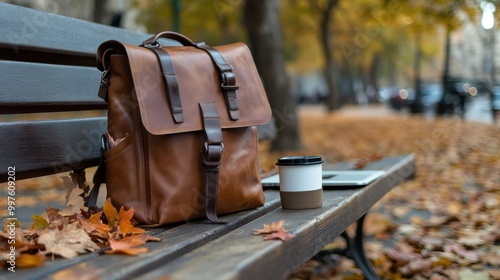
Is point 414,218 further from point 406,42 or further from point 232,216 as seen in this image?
point 406,42

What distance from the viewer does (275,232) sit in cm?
163

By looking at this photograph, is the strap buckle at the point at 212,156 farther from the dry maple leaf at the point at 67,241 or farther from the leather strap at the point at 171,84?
the dry maple leaf at the point at 67,241

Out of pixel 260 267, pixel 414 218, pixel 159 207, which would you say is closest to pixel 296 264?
pixel 260 267

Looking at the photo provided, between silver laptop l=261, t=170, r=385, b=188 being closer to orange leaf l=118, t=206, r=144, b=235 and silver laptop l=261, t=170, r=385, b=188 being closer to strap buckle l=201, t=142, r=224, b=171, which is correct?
strap buckle l=201, t=142, r=224, b=171

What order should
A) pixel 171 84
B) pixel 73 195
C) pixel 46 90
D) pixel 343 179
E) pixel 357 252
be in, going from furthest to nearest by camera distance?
pixel 357 252 < pixel 343 179 < pixel 46 90 < pixel 73 195 < pixel 171 84

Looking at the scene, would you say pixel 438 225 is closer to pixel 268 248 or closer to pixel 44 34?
pixel 44 34

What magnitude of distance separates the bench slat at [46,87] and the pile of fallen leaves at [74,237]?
41cm

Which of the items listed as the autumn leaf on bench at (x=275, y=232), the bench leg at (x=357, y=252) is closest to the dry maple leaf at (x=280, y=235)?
the autumn leaf on bench at (x=275, y=232)

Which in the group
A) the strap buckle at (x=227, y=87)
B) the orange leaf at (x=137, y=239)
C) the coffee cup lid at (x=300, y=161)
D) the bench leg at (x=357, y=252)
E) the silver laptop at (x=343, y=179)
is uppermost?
the strap buckle at (x=227, y=87)

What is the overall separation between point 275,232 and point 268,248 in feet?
0.59

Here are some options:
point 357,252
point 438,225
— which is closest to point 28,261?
point 357,252

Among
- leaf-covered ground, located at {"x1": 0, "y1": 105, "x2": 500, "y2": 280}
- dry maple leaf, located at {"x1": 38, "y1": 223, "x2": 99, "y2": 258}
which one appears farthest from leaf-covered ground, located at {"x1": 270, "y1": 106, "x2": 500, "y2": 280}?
dry maple leaf, located at {"x1": 38, "y1": 223, "x2": 99, "y2": 258}

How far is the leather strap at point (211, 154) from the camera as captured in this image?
187 centimetres

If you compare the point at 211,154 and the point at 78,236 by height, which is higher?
the point at 211,154
